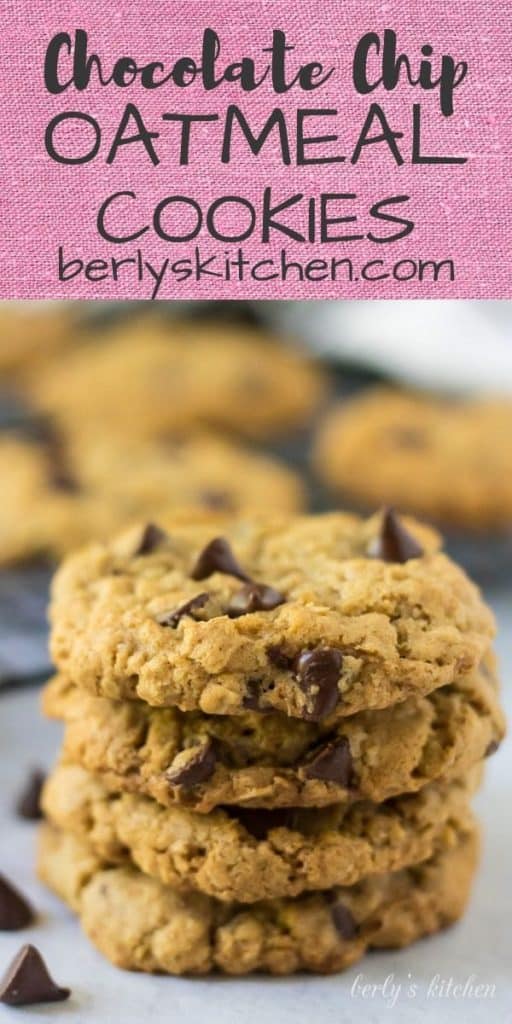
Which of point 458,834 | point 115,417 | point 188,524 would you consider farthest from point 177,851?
point 115,417

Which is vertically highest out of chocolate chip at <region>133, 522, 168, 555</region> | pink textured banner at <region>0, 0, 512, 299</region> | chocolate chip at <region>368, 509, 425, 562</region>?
pink textured banner at <region>0, 0, 512, 299</region>

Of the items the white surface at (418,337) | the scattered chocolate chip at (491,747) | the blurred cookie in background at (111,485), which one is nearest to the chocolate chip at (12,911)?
the scattered chocolate chip at (491,747)

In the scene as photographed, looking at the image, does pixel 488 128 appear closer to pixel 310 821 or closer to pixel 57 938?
pixel 310 821

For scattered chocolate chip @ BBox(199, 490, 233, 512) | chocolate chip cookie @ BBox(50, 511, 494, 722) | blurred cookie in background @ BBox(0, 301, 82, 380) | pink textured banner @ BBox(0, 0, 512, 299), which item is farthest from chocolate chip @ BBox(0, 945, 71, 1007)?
blurred cookie in background @ BBox(0, 301, 82, 380)

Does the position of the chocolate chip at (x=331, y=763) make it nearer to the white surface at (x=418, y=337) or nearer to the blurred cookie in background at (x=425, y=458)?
the blurred cookie in background at (x=425, y=458)

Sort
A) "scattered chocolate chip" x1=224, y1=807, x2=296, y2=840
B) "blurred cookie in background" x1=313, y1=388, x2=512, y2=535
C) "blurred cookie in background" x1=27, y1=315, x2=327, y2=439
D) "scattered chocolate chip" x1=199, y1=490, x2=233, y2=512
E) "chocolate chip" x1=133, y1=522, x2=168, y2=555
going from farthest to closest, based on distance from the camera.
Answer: "blurred cookie in background" x1=27, y1=315, x2=327, y2=439, "blurred cookie in background" x1=313, y1=388, x2=512, y2=535, "scattered chocolate chip" x1=199, y1=490, x2=233, y2=512, "chocolate chip" x1=133, y1=522, x2=168, y2=555, "scattered chocolate chip" x1=224, y1=807, x2=296, y2=840

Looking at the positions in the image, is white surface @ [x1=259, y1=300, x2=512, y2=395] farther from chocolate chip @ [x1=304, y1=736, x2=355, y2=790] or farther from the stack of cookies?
chocolate chip @ [x1=304, y1=736, x2=355, y2=790]

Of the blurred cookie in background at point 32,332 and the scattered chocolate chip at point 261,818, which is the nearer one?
the scattered chocolate chip at point 261,818

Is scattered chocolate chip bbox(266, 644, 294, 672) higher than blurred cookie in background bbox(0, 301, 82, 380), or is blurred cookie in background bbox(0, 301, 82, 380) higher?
blurred cookie in background bbox(0, 301, 82, 380)

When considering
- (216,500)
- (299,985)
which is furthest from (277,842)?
(216,500)
